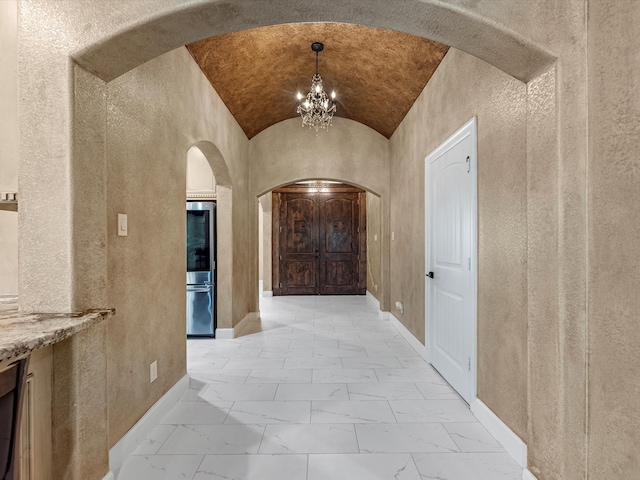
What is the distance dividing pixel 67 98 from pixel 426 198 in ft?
9.82

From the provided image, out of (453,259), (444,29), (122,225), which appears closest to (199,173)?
(122,225)

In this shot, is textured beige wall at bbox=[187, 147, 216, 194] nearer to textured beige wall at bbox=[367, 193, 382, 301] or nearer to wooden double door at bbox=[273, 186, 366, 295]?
textured beige wall at bbox=[367, 193, 382, 301]

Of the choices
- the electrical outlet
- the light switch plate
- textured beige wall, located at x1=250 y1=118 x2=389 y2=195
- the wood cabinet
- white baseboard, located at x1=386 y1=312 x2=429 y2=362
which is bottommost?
white baseboard, located at x1=386 y1=312 x2=429 y2=362

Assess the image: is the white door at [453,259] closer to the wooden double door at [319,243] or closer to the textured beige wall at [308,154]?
the textured beige wall at [308,154]

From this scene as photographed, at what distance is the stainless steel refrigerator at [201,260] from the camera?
13.9 ft

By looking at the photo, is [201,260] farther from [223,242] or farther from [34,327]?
[34,327]

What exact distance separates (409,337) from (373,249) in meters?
3.09

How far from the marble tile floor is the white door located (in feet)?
0.87

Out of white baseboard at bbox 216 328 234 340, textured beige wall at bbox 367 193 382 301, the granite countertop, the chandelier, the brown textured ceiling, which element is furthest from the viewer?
textured beige wall at bbox 367 193 382 301

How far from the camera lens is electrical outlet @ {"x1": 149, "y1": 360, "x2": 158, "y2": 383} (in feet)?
7.52

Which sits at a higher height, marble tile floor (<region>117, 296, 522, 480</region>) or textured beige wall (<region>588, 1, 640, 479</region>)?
textured beige wall (<region>588, 1, 640, 479</region>)

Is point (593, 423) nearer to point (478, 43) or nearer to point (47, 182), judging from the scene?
point (478, 43)

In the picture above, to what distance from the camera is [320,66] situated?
12.8ft

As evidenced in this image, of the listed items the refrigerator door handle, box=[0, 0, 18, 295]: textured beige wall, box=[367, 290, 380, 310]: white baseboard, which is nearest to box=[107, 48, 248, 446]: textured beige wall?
box=[0, 0, 18, 295]: textured beige wall
